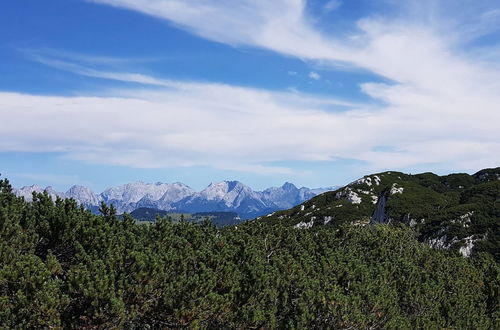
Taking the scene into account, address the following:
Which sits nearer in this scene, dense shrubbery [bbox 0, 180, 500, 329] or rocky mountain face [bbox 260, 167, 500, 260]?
dense shrubbery [bbox 0, 180, 500, 329]

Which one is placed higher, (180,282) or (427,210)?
(427,210)

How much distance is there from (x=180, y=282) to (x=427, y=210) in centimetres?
12855

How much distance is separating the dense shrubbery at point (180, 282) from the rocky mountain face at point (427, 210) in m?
35.4

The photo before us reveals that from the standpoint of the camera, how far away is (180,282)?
22.7 metres

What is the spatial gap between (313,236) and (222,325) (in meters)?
24.7

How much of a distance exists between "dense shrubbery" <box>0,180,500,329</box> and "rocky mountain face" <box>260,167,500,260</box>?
35.4 meters

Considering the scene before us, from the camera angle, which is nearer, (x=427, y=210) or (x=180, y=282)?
(x=180, y=282)

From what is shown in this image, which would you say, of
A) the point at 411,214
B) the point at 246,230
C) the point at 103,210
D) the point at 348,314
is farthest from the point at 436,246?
the point at 103,210

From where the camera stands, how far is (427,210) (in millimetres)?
135750

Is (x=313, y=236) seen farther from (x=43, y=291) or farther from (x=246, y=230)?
(x=43, y=291)

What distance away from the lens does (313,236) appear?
1907 inches

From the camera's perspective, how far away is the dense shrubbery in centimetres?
1919

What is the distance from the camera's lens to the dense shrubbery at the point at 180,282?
19188mm

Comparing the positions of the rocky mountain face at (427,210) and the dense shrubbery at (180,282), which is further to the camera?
the rocky mountain face at (427,210)
